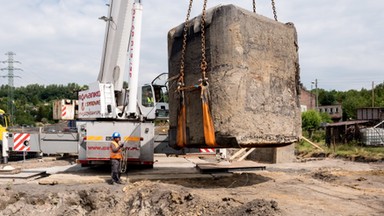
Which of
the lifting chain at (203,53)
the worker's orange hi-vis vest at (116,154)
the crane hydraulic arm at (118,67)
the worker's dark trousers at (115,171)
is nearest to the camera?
the lifting chain at (203,53)

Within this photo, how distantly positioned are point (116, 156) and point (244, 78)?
3386mm

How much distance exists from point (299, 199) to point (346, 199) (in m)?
0.88

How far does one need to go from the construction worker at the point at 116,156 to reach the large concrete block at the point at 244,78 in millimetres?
1802

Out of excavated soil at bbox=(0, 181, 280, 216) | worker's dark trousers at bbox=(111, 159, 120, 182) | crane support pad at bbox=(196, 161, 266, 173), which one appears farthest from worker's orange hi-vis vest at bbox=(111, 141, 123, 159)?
crane support pad at bbox=(196, 161, 266, 173)

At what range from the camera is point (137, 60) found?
9984mm

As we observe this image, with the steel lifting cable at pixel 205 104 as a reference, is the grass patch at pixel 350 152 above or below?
below

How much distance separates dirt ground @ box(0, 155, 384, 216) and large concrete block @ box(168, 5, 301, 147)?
39.6 inches

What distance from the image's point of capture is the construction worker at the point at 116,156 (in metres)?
8.48

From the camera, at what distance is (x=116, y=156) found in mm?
8641

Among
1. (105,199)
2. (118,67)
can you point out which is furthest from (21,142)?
(105,199)

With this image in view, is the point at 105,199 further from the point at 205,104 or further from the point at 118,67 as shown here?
the point at 118,67

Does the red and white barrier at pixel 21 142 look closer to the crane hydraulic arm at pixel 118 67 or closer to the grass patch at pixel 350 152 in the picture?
the crane hydraulic arm at pixel 118 67

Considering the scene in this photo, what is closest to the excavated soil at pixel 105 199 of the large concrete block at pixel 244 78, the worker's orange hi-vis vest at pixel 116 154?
the worker's orange hi-vis vest at pixel 116 154

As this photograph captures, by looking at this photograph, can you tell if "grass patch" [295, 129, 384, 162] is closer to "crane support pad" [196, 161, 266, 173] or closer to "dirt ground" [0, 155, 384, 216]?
"crane support pad" [196, 161, 266, 173]
